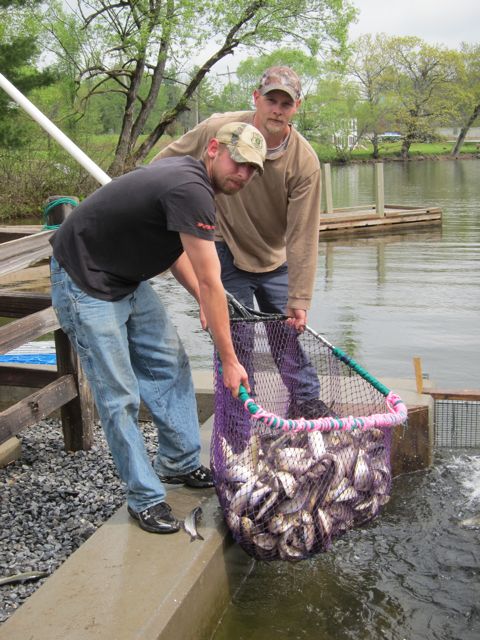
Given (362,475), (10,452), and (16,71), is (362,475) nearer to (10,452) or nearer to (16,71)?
(10,452)

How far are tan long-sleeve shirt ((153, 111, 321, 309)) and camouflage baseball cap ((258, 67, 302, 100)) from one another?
10.5 inches

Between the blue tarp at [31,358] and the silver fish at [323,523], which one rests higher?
the blue tarp at [31,358]

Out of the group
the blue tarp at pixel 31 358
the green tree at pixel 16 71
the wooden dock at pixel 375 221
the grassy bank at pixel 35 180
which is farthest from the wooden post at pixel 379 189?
the blue tarp at pixel 31 358

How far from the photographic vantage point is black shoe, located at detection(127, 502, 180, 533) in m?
3.49

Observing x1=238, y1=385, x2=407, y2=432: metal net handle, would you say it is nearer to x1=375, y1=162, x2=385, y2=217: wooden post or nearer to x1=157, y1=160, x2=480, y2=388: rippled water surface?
x1=157, y1=160, x2=480, y2=388: rippled water surface

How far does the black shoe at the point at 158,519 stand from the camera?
3.49m

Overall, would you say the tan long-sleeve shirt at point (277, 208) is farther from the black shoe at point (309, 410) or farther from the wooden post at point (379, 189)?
the wooden post at point (379, 189)

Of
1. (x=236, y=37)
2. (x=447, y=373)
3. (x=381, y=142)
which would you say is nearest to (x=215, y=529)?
(x=447, y=373)

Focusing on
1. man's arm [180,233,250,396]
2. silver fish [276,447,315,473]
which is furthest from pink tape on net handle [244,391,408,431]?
silver fish [276,447,315,473]

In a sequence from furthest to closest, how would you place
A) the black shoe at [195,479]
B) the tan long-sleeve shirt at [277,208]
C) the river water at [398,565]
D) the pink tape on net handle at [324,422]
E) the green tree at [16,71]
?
the green tree at [16,71] < the tan long-sleeve shirt at [277,208] < the black shoe at [195,479] < the river water at [398,565] < the pink tape on net handle at [324,422]

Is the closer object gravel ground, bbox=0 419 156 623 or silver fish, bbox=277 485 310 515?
silver fish, bbox=277 485 310 515

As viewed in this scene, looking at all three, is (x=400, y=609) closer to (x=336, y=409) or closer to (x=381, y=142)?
(x=336, y=409)

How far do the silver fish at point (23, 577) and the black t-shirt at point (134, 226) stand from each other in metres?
1.37

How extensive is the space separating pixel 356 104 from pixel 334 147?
13.9 metres
